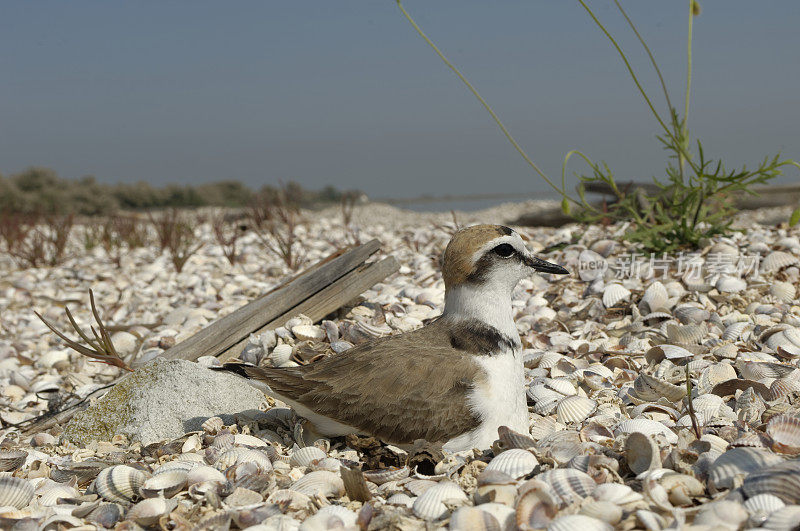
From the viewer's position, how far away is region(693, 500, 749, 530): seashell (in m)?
2.04

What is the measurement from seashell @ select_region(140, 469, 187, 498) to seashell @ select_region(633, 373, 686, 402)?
237 centimetres

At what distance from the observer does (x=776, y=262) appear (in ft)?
19.1

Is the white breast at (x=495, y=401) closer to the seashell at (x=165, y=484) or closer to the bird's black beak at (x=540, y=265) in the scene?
the bird's black beak at (x=540, y=265)

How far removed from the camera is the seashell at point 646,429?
2941 millimetres

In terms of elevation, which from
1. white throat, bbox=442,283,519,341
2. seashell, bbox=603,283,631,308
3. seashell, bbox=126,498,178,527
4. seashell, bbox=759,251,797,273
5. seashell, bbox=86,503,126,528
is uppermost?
white throat, bbox=442,283,519,341

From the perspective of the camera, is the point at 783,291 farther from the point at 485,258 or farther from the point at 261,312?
the point at 261,312

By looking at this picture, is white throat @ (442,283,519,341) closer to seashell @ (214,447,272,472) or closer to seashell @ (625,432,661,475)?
seashell @ (625,432,661,475)

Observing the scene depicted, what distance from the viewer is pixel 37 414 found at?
4.79 metres

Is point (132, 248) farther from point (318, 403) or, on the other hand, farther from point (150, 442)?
point (318, 403)

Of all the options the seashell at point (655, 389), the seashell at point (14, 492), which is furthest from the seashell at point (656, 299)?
the seashell at point (14, 492)

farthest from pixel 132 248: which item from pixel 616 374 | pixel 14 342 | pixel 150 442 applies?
pixel 616 374

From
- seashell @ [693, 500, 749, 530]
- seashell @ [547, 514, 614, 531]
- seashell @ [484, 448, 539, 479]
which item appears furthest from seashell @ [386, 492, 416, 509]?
seashell @ [693, 500, 749, 530]

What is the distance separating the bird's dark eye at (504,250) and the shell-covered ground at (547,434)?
0.83 metres

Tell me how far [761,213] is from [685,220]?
9.27 meters
